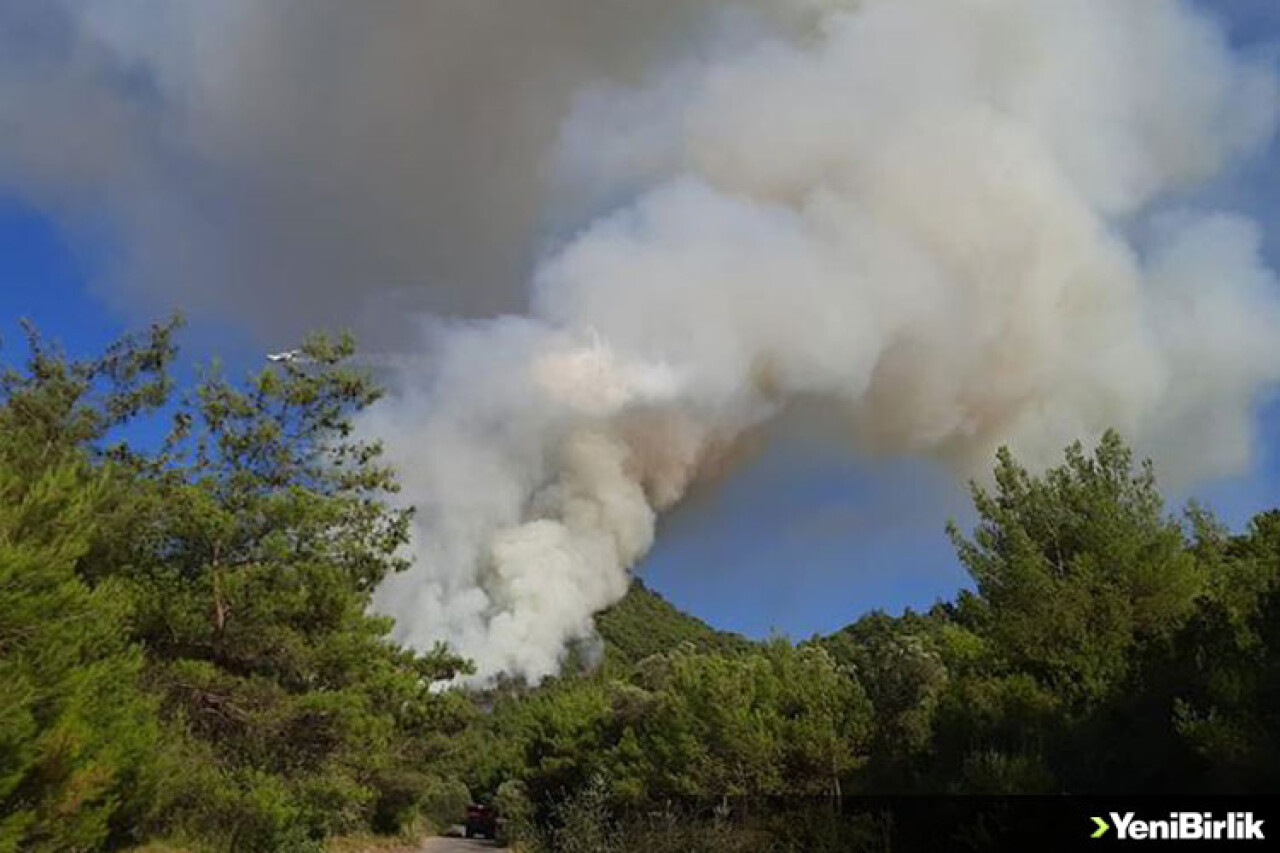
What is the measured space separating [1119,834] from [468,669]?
28.2 metres

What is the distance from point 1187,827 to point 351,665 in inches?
703

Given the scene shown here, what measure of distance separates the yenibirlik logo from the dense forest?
57 cm

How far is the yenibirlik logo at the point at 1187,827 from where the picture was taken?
12742mm

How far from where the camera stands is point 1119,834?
14367 mm

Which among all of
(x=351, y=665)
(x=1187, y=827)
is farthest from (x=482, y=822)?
(x=1187, y=827)

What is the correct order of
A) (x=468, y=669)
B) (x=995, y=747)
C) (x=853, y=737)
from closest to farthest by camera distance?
(x=995, y=747) → (x=853, y=737) → (x=468, y=669)

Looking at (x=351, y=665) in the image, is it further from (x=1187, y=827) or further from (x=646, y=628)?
(x=646, y=628)

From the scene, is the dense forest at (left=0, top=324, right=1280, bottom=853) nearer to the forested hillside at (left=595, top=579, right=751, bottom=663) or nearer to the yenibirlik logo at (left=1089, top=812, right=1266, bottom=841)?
the yenibirlik logo at (left=1089, top=812, right=1266, bottom=841)

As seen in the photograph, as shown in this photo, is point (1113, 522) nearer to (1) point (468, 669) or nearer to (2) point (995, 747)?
(2) point (995, 747)

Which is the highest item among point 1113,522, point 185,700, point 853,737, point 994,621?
point 1113,522

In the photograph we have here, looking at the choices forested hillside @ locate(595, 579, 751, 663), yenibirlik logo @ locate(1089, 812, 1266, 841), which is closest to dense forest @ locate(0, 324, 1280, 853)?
yenibirlik logo @ locate(1089, 812, 1266, 841)

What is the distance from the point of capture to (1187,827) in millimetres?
13562

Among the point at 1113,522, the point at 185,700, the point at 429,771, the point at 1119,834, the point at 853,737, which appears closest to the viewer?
the point at 1119,834

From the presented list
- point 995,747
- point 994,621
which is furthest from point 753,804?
point 995,747
